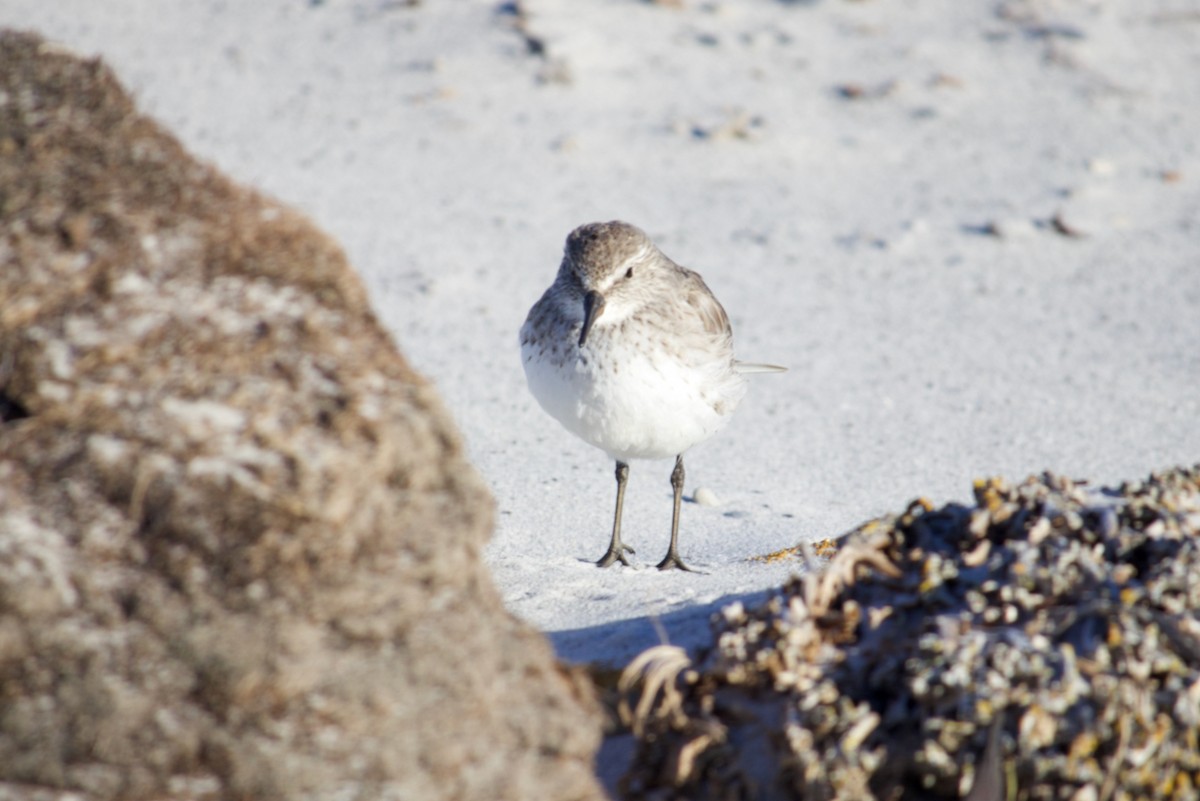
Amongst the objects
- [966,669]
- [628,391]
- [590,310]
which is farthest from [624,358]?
[966,669]

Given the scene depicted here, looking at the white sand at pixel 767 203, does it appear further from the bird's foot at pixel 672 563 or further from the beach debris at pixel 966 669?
the beach debris at pixel 966 669

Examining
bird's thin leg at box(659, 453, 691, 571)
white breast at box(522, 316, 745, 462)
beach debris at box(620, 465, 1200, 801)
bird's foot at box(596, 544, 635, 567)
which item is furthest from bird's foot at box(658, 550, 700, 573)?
beach debris at box(620, 465, 1200, 801)

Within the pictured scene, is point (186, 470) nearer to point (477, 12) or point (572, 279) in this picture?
point (572, 279)

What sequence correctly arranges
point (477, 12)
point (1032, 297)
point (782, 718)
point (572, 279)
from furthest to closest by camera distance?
1. point (477, 12)
2. point (1032, 297)
3. point (572, 279)
4. point (782, 718)

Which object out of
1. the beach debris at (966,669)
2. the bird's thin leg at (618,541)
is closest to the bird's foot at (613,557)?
the bird's thin leg at (618,541)

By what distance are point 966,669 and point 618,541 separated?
278cm

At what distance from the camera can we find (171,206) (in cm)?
270

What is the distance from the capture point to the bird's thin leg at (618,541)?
5.20 meters

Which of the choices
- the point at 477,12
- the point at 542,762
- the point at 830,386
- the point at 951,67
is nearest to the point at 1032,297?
the point at 830,386

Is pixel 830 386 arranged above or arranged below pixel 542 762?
below

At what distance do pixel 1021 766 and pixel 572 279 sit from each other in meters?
3.22

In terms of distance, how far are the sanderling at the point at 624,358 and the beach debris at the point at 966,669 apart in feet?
6.78

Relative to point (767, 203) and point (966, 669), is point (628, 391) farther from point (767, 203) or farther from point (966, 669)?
point (767, 203)

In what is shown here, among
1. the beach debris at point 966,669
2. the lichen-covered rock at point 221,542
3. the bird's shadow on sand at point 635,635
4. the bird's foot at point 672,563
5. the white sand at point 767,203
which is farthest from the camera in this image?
the white sand at point 767,203
